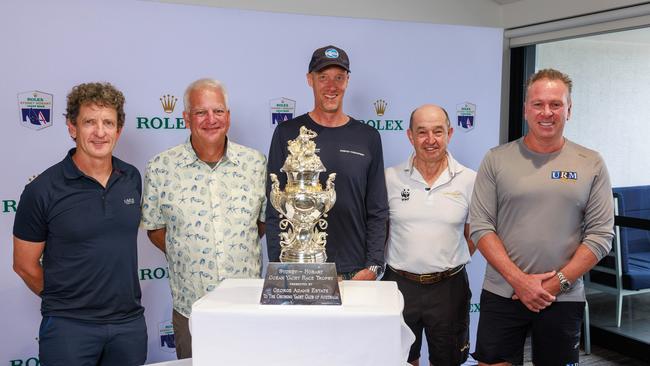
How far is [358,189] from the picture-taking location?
230 centimetres

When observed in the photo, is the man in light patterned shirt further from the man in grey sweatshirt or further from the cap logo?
the man in grey sweatshirt

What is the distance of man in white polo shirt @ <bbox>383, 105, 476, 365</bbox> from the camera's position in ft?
7.80

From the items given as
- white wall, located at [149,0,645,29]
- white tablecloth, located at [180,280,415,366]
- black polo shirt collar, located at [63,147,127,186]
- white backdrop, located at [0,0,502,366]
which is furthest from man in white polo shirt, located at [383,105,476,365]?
white wall, located at [149,0,645,29]

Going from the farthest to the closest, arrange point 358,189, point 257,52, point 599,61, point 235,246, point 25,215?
point 599,61 → point 257,52 → point 358,189 → point 235,246 → point 25,215

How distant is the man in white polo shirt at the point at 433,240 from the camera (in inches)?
93.6

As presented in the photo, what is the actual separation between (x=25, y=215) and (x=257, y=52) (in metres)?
1.41

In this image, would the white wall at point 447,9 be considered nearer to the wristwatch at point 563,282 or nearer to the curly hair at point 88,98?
the curly hair at point 88,98

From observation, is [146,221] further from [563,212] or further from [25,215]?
[563,212]

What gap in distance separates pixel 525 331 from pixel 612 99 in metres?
2.24

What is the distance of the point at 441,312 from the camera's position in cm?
238

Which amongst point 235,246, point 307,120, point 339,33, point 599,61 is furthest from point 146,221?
point 599,61

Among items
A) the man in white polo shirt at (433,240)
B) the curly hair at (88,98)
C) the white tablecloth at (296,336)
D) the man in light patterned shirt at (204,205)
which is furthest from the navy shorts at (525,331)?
the curly hair at (88,98)

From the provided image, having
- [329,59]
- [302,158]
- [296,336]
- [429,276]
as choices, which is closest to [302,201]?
[302,158]

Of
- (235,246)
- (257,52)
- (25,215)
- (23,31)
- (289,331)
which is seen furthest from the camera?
(257,52)
